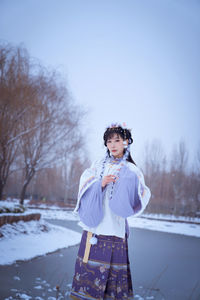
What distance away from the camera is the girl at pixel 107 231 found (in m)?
1.74

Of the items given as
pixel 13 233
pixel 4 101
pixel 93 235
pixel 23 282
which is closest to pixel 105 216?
pixel 93 235

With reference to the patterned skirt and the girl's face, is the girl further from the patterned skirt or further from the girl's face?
the girl's face

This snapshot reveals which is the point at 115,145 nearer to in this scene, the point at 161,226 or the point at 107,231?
the point at 107,231

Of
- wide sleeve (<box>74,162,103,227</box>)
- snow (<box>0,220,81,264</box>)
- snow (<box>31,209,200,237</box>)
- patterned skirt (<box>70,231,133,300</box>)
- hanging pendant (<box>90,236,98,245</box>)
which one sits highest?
wide sleeve (<box>74,162,103,227</box>)

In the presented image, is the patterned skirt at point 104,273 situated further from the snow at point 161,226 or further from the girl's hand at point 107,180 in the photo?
the snow at point 161,226

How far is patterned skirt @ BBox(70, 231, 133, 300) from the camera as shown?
1.73 metres

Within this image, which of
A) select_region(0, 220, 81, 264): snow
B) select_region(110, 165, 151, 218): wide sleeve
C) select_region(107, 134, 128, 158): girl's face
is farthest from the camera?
select_region(0, 220, 81, 264): snow

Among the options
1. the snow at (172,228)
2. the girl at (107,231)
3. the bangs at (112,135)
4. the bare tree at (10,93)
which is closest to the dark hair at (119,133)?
the bangs at (112,135)

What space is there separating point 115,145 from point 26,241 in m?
4.13

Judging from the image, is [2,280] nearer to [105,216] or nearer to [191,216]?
[105,216]

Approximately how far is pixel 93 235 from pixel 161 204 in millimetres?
22756

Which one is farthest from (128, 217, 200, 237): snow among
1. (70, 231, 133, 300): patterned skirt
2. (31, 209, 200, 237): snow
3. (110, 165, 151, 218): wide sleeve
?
(110, 165, 151, 218): wide sleeve

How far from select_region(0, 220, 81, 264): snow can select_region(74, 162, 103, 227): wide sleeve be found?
2.51m

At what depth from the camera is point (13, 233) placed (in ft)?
17.7
